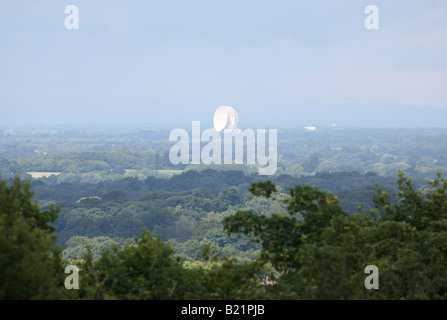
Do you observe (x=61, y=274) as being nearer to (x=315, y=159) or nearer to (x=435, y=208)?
(x=435, y=208)

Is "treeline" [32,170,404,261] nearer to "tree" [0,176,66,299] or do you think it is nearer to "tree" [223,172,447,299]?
"tree" [223,172,447,299]

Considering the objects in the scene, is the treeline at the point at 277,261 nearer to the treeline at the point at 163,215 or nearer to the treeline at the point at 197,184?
the treeline at the point at 163,215

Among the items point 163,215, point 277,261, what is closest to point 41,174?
point 163,215

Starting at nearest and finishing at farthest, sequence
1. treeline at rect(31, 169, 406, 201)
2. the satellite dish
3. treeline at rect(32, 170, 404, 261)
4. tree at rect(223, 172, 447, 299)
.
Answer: tree at rect(223, 172, 447, 299)
treeline at rect(32, 170, 404, 261)
the satellite dish
treeline at rect(31, 169, 406, 201)

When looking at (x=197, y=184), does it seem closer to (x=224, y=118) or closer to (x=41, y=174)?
(x=224, y=118)

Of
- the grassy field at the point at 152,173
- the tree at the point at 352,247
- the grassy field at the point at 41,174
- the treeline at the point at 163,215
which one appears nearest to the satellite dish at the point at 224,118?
the treeline at the point at 163,215

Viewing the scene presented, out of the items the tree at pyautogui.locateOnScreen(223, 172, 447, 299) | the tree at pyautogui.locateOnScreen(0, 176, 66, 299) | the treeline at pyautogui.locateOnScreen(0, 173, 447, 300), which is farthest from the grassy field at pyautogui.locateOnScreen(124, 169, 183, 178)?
the tree at pyautogui.locateOnScreen(0, 176, 66, 299)

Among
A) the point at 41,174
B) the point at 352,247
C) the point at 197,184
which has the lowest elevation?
the point at 197,184

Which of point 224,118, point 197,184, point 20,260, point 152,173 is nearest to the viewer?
point 20,260

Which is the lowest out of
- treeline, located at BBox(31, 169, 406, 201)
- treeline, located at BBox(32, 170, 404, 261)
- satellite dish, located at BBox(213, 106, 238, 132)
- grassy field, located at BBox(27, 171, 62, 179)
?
treeline, located at BBox(32, 170, 404, 261)
